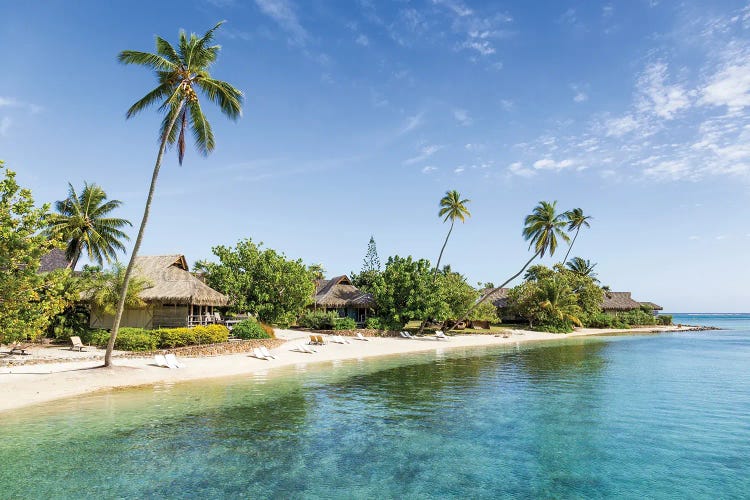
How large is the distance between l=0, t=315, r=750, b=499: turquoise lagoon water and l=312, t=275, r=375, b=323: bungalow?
81.3ft

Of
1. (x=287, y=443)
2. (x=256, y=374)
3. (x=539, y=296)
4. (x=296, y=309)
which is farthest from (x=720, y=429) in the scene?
(x=539, y=296)

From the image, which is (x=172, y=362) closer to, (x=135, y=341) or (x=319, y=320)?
(x=135, y=341)

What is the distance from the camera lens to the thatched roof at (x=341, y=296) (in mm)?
43781

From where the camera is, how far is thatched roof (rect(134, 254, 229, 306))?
1094 inches

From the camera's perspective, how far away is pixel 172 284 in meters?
29.0

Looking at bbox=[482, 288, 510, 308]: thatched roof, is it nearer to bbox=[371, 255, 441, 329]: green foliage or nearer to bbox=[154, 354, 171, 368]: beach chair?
bbox=[371, 255, 441, 329]: green foliage

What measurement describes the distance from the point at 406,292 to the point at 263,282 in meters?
12.7

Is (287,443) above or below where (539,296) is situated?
below

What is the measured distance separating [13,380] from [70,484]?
10293 millimetres

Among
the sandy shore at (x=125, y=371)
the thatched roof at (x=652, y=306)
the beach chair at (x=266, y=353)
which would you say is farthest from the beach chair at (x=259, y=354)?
the thatched roof at (x=652, y=306)

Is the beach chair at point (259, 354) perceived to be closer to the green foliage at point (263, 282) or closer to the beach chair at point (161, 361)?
the beach chair at point (161, 361)

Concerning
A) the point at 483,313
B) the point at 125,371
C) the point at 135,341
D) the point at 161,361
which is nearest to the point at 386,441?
the point at 125,371

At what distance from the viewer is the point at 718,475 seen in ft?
28.6

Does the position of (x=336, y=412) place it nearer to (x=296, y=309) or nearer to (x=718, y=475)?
(x=718, y=475)
